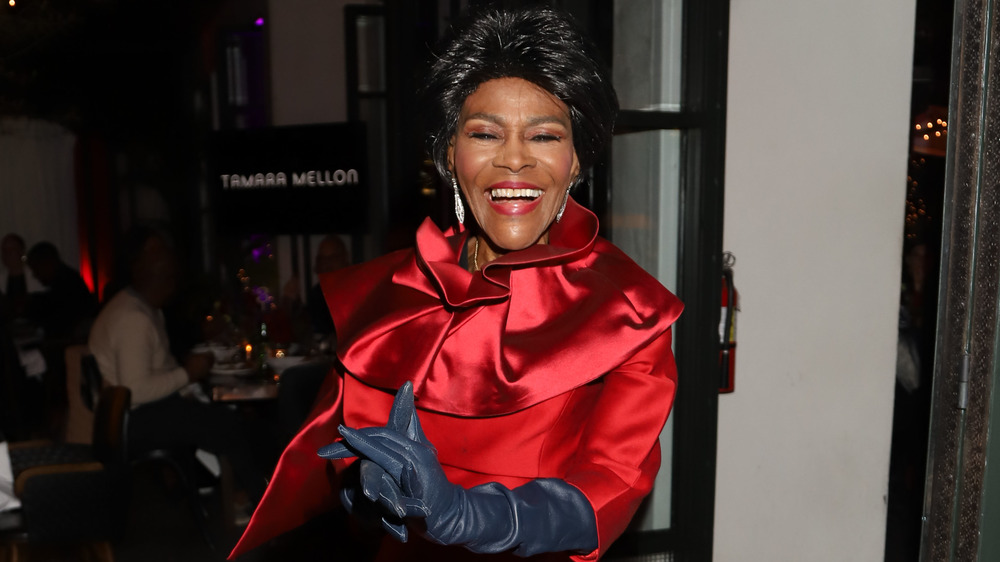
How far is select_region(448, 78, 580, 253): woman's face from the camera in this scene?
1.32m

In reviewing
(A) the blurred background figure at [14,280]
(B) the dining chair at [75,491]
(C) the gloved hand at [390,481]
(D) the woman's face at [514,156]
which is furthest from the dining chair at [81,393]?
(C) the gloved hand at [390,481]

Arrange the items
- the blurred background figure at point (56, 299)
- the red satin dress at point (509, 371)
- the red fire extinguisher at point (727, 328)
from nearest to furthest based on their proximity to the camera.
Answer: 1. the red satin dress at point (509, 371)
2. the red fire extinguisher at point (727, 328)
3. the blurred background figure at point (56, 299)

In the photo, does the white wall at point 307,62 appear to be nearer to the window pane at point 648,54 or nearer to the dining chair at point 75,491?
the dining chair at point 75,491

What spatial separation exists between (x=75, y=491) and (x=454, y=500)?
243 cm

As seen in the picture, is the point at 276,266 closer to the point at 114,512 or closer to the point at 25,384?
the point at 25,384

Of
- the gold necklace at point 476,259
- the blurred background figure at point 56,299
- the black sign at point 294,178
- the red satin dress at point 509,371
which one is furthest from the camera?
the black sign at point 294,178

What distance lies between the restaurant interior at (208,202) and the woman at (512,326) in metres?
1.04

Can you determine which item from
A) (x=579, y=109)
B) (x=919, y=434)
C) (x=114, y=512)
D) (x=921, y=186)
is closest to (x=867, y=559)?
(x=919, y=434)

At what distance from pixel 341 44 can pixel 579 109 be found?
567 cm

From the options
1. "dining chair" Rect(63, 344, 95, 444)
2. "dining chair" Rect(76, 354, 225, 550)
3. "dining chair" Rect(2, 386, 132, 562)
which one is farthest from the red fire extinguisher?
"dining chair" Rect(63, 344, 95, 444)

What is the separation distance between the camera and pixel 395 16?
17.6ft

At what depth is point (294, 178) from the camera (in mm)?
5332

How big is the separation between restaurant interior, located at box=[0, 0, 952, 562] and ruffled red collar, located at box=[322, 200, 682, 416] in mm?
1056

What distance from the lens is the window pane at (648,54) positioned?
7.38ft
